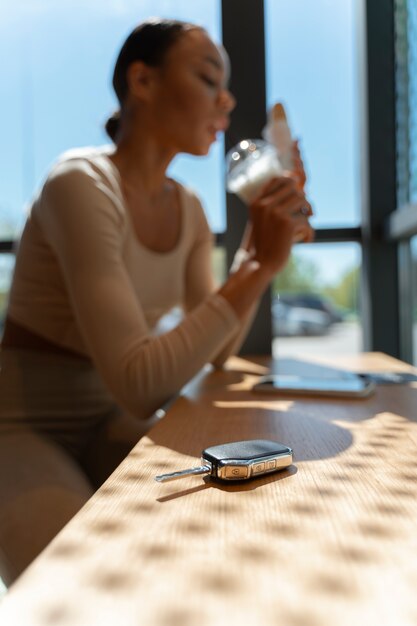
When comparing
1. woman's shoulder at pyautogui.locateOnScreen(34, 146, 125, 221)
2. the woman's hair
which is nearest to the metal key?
woman's shoulder at pyautogui.locateOnScreen(34, 146, 125, 221)

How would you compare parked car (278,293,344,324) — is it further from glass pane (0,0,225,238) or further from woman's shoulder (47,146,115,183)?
woman's shoulder (47,146,115,183)

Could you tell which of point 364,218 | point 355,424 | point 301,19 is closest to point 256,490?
point 355,424

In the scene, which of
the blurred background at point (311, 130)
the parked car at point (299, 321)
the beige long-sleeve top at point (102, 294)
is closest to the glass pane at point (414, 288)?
the blurred background at point (311, 130)

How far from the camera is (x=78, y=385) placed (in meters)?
1.04

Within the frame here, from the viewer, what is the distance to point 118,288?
0.84m

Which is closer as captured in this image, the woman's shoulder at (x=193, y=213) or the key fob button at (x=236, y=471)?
the key fob button at (x=236, y=471)

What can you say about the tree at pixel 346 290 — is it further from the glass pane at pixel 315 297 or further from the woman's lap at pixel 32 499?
the woman's lap at pixel 32 499

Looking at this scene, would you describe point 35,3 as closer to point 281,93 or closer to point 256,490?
point 281,93

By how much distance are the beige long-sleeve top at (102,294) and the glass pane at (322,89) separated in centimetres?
92

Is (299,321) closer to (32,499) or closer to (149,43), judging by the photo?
(149,43)

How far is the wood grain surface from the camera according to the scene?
0.82 feet

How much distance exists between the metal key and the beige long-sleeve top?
1.15ft

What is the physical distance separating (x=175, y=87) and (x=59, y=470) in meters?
0.83

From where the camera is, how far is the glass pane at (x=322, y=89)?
5.79 feet
